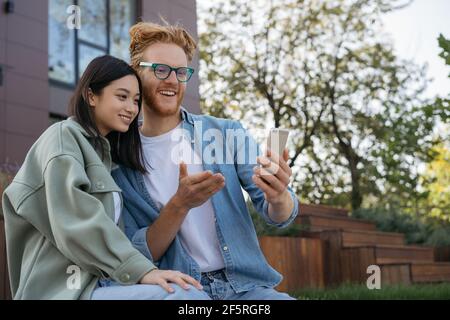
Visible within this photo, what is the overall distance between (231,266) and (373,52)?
13082 millimetres

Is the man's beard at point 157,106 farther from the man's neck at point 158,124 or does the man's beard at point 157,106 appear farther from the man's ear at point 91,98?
the man's ear at point 91,98

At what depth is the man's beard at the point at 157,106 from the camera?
2.33m

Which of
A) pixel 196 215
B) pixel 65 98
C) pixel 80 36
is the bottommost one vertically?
pixel 196 215

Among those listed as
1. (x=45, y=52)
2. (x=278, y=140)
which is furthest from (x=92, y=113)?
(x=45, y=52)

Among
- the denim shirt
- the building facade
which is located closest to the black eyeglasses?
the denim shirt

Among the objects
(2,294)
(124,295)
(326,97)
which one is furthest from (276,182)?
(326,97)

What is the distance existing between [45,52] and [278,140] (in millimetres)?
7992

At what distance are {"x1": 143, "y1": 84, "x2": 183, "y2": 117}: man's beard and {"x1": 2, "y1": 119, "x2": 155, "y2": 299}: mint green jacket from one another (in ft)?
1.80

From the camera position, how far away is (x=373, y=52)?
14547 millimetres

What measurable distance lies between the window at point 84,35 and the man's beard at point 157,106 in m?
7.61

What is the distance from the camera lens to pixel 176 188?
2.24 meters

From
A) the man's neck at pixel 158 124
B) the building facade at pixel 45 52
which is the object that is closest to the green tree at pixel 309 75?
the building facade at pixel 45 52

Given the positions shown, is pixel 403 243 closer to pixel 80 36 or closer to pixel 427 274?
pixel 427 274

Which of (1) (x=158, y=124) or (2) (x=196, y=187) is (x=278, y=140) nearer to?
(2) (x=196, y=187)
